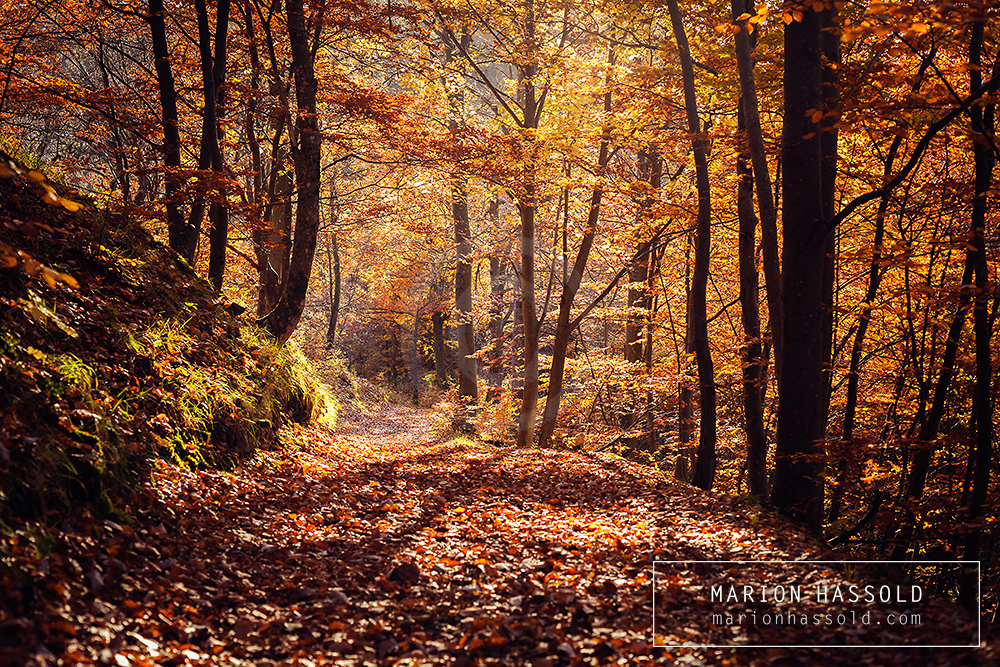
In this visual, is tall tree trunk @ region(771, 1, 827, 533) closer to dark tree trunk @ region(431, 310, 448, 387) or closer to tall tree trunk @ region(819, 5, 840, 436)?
tall tree trunk @ region(819, 5, 840, 436)

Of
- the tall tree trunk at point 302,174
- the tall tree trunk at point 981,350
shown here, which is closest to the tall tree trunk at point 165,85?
the tall tree trunk at point 302,174

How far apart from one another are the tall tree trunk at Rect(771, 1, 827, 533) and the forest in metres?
0.03

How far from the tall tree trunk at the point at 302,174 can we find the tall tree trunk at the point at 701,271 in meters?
5.44

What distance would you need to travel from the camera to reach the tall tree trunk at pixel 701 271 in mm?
7855

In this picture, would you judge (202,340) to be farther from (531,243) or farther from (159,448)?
(531,243)

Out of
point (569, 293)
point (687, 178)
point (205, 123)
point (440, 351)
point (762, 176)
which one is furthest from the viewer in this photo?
point (440, 351)

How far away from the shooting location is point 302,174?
950cm

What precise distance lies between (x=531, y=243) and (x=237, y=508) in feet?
27.8

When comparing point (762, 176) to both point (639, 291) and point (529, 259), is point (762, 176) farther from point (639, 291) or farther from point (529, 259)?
point (639, 291)

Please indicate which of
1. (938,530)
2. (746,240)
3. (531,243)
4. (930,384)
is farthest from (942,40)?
(531,243)

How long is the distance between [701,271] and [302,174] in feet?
20.5

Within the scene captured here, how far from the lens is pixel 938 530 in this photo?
19.7ft

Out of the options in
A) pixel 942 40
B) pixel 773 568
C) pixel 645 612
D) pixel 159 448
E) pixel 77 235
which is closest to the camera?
pixel 645 612

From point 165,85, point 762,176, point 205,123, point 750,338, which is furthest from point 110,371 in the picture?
→ point 750,338
